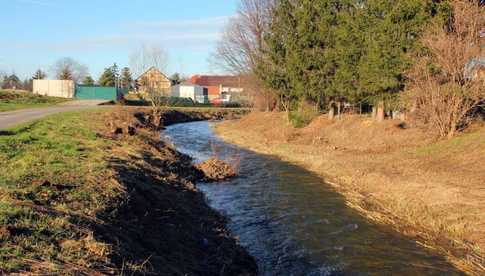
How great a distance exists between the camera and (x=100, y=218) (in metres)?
7.72

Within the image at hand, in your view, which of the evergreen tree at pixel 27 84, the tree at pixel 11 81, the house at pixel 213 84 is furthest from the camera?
the house at pixel 213 84

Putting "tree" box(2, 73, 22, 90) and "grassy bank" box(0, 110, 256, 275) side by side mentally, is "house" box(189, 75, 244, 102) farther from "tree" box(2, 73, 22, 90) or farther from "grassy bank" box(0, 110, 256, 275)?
"grassy bank" box(0, 110, 256, 275)

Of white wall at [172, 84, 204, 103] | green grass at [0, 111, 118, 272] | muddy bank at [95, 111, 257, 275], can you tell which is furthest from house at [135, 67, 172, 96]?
white wall at [172, 84, 204, 103]

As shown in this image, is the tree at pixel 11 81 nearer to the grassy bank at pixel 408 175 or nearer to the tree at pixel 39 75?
the tree at pixel 39 75

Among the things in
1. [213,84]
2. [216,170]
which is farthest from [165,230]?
[213,84]

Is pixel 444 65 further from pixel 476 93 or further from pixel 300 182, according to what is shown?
pixel 300 182

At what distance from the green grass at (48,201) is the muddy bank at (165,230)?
1.49ft

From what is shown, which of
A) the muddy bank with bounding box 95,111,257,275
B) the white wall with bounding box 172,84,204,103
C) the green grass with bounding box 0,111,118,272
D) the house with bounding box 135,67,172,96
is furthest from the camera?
the white wall with bounding box 172,84,204,103

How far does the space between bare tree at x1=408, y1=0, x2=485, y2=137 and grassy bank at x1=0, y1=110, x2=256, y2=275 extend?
37.7 ft

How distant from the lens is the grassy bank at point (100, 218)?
5801 mm

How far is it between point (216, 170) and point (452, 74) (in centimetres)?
1045

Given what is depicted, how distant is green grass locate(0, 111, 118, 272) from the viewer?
221 inches

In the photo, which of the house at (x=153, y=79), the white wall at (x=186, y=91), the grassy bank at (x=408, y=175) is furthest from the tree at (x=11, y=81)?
the grassy bank at (x=408, y=175)

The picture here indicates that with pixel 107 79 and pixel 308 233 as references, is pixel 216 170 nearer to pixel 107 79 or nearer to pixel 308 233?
pixel 308 233
